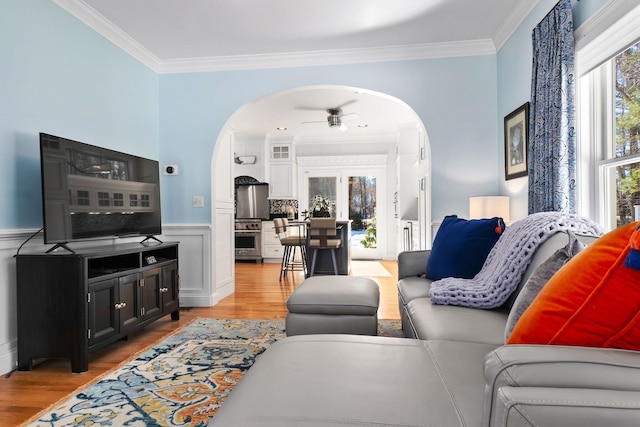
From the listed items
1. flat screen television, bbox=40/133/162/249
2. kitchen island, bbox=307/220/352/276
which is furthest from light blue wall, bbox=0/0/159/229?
kitchen island, bbox=307/220/352/276

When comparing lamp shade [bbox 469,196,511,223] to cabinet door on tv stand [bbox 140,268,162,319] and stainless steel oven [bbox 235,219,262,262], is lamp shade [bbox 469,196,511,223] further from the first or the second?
stainless steel oven [bbox 235,219,262,262]

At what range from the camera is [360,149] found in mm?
7934

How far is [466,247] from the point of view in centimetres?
242

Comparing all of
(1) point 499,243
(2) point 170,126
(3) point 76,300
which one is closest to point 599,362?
(1) point 499,243

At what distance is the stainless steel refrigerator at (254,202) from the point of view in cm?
777

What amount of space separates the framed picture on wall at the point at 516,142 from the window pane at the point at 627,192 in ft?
2.90

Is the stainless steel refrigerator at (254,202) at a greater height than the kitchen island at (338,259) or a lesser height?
greater

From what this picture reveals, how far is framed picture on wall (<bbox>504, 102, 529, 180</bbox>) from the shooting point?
2988mm

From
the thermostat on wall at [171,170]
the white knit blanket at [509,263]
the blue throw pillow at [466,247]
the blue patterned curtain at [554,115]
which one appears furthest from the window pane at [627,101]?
the thermostat on wall at [171,170]

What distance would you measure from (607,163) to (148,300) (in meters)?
3.37

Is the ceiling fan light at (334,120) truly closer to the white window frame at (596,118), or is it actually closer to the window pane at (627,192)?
the white window frame at (596,118)

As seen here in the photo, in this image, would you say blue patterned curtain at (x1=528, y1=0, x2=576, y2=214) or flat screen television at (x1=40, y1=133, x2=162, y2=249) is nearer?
blue patterned curtain at (x1=528, y1=0, x2=576, y2=214)

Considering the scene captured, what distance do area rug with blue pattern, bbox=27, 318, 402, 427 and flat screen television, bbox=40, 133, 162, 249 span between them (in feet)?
3.23

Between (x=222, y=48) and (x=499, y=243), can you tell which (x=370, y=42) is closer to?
(x=222, y=48)
